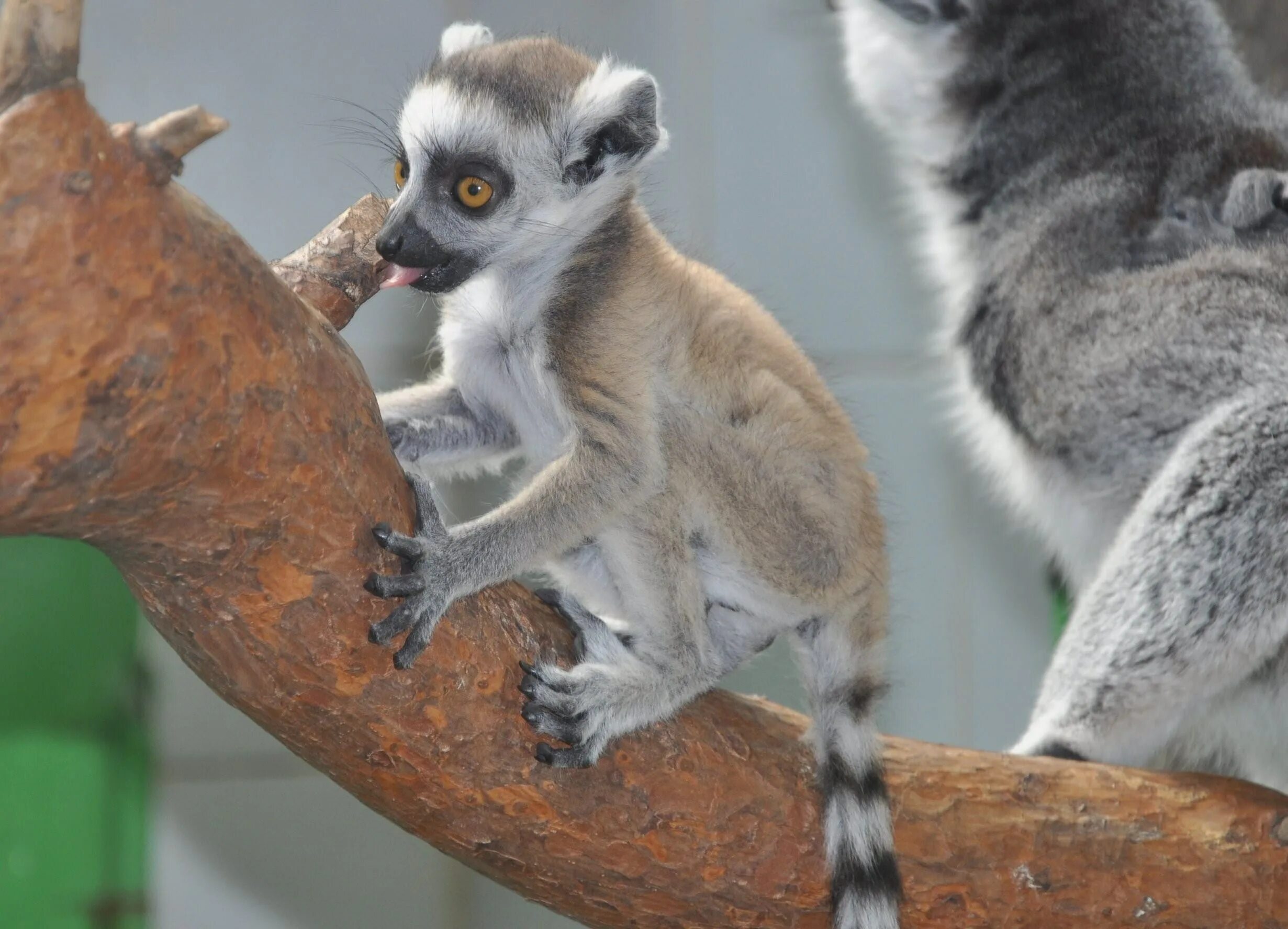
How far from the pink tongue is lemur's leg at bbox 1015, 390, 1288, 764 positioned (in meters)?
1.61

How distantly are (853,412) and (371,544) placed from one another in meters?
2.77

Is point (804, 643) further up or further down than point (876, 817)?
further up

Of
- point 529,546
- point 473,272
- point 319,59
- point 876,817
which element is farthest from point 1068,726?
point 319,59

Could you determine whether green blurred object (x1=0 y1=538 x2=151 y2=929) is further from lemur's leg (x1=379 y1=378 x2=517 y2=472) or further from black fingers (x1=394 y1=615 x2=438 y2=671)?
black fingers (x1=394 y1=615 x2=438 y2=671)

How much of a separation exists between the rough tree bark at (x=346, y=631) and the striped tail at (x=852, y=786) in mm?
40

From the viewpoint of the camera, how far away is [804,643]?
91.5 inches

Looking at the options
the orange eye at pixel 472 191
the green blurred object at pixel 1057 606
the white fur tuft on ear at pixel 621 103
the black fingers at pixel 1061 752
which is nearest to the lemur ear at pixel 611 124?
the white fur tuft on ear at pixel 621 103

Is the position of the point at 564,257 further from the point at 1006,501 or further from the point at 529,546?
the point at 1006,501

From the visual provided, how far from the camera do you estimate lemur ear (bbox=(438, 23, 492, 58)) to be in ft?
8.43

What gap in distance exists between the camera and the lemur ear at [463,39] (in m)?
2.57

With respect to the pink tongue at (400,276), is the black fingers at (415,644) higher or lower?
lower

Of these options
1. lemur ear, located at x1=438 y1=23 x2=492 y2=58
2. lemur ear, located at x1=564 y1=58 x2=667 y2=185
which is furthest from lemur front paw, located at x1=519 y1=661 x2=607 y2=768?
lemur ear, located at x1=438 y1=23 x2=492 y2=58

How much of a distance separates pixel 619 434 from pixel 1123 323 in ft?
4.95

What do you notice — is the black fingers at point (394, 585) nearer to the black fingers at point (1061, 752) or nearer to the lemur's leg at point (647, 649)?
the lemur's leg at point (647, 649)
